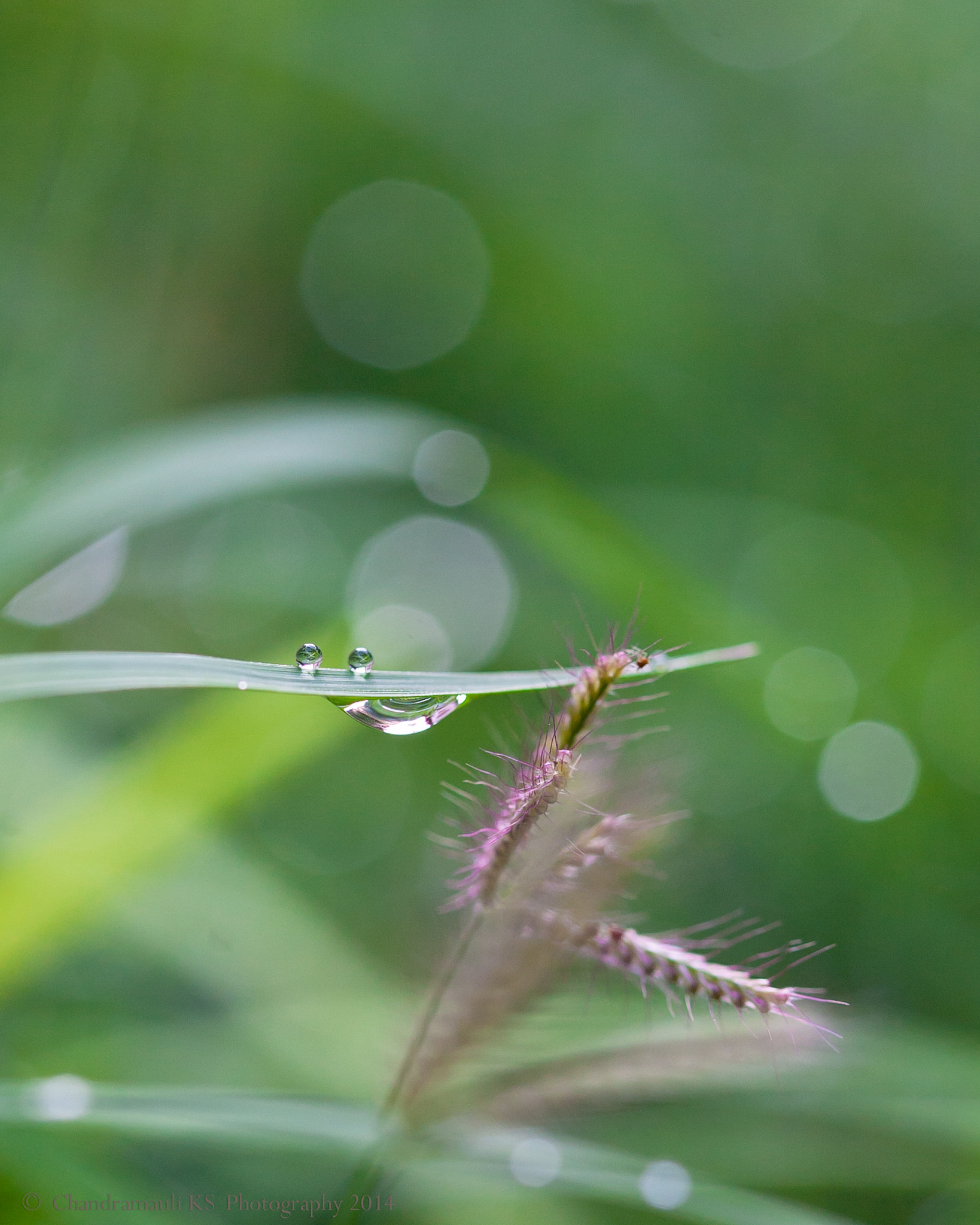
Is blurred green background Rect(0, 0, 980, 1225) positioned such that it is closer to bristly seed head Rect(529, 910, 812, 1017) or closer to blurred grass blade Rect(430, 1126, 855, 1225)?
blurred grass blade Rect(430, 1126, 855, 1225)

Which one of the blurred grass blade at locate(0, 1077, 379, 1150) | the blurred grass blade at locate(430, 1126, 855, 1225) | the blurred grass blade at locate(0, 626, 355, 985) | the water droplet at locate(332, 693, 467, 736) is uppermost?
the blurred grass blade at locate(0, 626, 355, 985)

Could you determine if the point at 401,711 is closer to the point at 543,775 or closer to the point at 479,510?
the point at 543,775

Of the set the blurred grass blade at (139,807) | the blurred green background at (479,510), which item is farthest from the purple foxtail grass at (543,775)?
the blurred grass blade at (139,807)

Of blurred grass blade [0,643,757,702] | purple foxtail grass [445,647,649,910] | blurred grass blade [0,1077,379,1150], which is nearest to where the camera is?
purple foxtail grass [445,647,649,910]

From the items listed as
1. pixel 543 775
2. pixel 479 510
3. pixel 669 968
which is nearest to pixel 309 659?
pixel 543 775

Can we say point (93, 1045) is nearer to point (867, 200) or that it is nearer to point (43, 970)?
point (43, 970)

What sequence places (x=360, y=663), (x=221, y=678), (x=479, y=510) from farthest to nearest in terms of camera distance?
(x=479, y=510) → (x=360, y=663) → (x=221, y=678)

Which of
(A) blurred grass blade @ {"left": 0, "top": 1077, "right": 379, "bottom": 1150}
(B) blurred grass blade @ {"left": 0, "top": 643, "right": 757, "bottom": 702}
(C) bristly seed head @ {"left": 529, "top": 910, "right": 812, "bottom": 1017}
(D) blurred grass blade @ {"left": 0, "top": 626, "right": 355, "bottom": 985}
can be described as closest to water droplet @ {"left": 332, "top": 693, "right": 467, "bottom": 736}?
(B) blurred grass blade @ {"left": 0, "top": 643, "right": 757, "bottom": 702}
